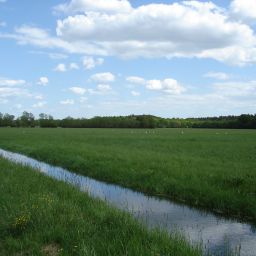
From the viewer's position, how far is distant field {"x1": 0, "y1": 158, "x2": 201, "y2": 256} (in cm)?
793

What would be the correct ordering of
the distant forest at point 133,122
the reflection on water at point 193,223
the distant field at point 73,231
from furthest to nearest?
the distant forest at point 133,122, the reflection on water at point 193,223, the distant field at point 73,231

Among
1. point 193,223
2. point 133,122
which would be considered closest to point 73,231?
point 193,223

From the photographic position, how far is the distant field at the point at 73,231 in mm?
7929

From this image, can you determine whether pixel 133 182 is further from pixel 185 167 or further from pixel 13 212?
pixel 13 212

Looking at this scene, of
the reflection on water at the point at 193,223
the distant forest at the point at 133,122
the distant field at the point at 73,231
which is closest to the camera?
the distant field at the point at 73,231

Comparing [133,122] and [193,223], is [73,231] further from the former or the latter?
[133,122]

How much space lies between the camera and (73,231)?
9148mm

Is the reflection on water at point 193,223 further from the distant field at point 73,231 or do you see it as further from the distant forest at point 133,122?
the distant forest at point 133,122

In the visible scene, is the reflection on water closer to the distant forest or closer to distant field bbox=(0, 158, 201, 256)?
distant field bbox=(0, 158, 201, 256)

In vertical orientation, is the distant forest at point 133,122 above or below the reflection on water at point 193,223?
above

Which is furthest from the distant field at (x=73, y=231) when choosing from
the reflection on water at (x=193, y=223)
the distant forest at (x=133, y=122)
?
the distant forest at (x=133, y=122)

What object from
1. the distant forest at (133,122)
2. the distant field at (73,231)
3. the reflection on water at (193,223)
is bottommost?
the reflection on water at (193,223)

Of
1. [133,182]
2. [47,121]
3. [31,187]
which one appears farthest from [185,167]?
[47,121]

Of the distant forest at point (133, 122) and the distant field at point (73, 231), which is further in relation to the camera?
the distant forest at point (133, 122)
